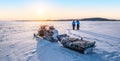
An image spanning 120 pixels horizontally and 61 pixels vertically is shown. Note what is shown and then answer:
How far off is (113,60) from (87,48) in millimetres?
1712

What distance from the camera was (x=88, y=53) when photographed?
984 centimetres

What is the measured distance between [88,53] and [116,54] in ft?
4.85

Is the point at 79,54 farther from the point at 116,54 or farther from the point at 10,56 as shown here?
the point at 10,56

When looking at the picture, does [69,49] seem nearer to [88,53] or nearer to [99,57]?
[88,53]

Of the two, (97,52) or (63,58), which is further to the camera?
(97,52)

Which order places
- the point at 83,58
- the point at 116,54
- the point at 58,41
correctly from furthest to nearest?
the point at 58,41 < the point at 116,54 < the point at 83,58

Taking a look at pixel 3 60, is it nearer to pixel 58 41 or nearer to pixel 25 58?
pixel 25 58

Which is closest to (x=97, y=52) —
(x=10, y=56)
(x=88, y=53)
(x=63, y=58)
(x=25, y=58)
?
(x=88, y=53)

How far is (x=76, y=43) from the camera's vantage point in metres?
10.1

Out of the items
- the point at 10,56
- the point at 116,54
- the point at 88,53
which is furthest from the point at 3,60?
the point at 116,54

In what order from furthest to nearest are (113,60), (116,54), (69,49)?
(69,49) → (116,54) → (113,60)

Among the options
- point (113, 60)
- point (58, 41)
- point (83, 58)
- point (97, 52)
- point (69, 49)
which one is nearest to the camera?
point (113, 60)

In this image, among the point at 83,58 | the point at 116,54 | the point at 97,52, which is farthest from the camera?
the point at 97,52

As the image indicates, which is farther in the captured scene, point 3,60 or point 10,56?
point 10,56
